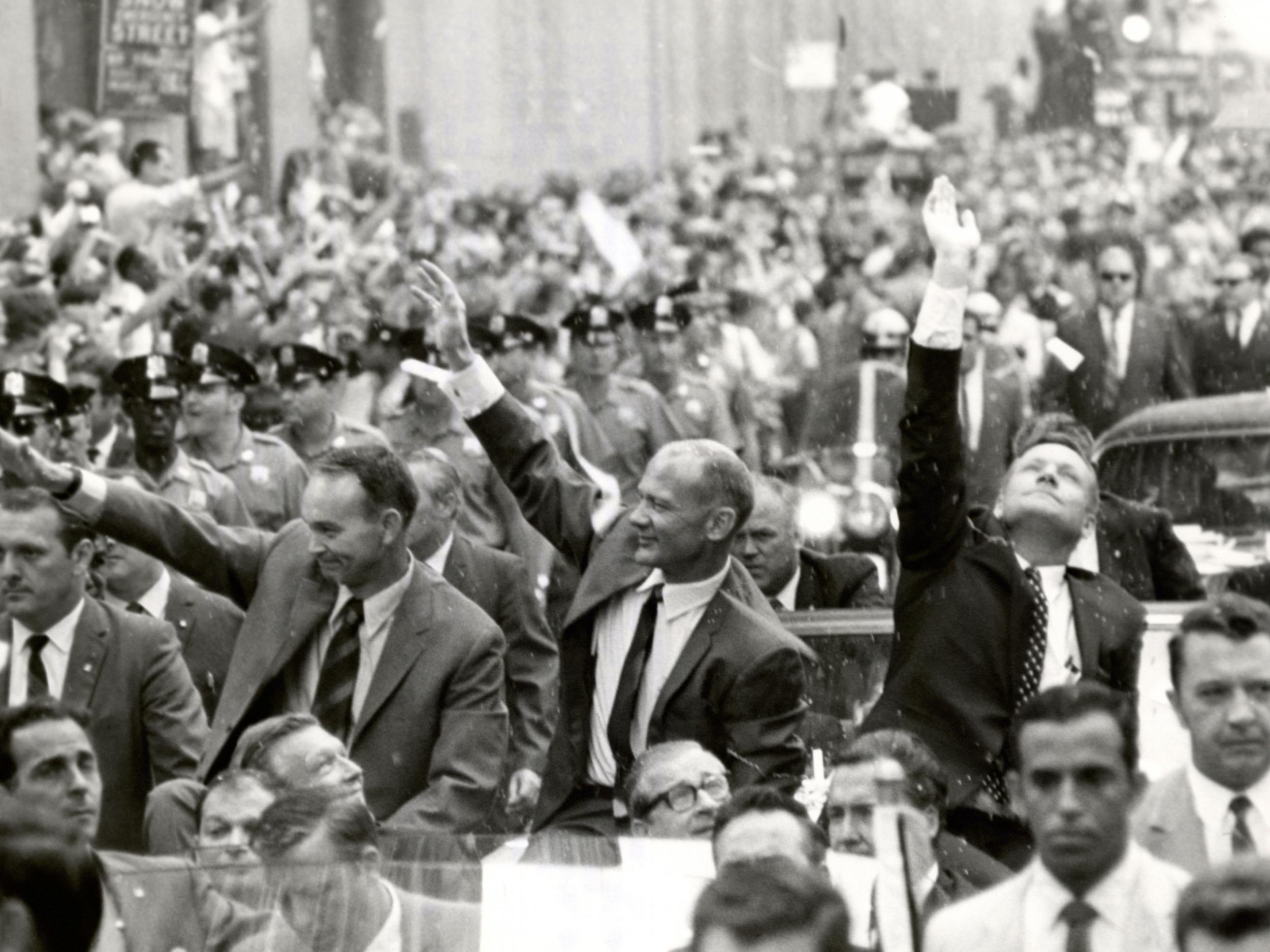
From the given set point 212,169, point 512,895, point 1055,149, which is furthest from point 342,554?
point 1055,149

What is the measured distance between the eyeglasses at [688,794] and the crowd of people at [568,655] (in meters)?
0.02

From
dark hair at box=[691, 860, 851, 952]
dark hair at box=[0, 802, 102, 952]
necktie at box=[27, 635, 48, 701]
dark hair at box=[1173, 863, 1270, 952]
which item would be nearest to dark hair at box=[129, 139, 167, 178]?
necktie at box=[27, 635, 48, 701]

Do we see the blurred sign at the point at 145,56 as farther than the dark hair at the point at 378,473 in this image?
Yes

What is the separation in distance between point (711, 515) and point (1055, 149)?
34862 mm

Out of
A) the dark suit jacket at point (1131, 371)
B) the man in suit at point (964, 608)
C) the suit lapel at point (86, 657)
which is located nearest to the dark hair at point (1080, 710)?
the man in suit at point (964, 608)

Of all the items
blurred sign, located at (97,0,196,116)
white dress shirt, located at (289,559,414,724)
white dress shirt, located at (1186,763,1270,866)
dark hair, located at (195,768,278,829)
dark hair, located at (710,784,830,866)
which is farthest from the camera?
blurred sign, located at (97,0,196,116)

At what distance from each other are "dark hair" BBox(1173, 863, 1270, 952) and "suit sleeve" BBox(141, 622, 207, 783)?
4.25 meters

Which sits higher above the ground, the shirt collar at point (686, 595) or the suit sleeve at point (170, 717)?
the shirt collar at point (686, 595)

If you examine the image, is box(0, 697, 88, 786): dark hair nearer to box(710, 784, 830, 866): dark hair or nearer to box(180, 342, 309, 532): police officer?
box(710, 784, 830, 866): dark hair

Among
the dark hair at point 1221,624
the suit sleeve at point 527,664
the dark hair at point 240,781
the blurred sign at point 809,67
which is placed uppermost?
the blurred sign at point 809,67

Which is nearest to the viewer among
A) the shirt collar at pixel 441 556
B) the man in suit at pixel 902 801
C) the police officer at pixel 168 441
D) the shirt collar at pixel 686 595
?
the man in suit at pixel 902 801

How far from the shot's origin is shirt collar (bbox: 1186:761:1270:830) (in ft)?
18.8

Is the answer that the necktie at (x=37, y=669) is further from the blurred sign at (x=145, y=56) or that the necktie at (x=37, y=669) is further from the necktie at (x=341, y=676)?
the blurred sign at (x=145, y=56)

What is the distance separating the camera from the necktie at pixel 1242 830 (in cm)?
559
